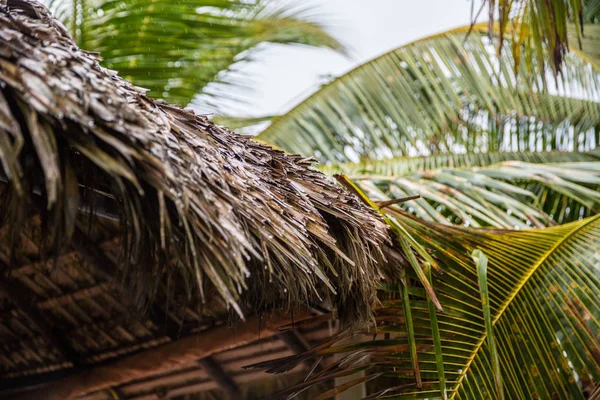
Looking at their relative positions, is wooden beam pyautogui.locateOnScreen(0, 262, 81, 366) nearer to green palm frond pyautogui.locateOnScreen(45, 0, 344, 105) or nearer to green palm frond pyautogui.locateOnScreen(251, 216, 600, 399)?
green palm frond pyautogui.locateOnScreen(251, 216, 600, 399)

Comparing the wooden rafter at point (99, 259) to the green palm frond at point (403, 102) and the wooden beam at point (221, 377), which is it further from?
the green palm frond at point (403, 102)

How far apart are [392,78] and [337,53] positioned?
0.76m

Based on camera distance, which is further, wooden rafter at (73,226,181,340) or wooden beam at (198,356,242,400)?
wooden beam at (198,356,242,400)

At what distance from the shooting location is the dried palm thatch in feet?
4.24

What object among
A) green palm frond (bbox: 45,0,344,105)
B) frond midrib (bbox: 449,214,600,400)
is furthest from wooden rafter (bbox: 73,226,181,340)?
green palm frond (bbox: 45,0,344,105)

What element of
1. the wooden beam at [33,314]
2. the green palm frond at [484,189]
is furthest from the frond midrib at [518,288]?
the wooden beam at [33,314]

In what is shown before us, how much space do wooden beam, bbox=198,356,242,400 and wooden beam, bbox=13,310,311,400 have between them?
73mm

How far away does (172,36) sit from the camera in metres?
4.23

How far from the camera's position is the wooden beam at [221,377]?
3064 millimetres

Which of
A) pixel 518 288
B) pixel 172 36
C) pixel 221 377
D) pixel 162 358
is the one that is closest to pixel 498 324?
pixel 518 288

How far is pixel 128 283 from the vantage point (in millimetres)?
1702

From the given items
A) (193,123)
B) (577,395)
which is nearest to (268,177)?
(193,123)

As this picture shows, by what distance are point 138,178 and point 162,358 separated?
71.8 inches

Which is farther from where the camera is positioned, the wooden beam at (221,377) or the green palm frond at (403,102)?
the green palm frond at (403,102)
